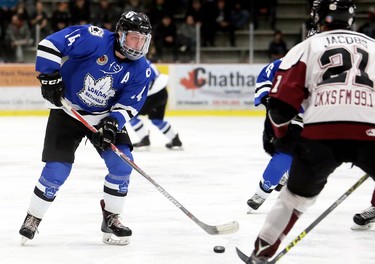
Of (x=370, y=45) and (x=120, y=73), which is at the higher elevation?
(x=370, y=45)

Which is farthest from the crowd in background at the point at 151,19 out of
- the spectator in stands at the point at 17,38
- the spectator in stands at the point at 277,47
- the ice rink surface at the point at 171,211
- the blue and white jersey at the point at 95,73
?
the blue and white jersey at the point at 95,73

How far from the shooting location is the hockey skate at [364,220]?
407cm

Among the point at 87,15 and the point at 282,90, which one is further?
the point at 87,15

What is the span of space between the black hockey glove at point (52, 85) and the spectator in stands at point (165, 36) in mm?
7799

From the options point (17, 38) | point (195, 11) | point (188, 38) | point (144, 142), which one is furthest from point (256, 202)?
point (195, 11)

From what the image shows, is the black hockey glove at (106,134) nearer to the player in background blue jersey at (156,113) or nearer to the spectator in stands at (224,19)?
the player in background blue jersey at (156,113)

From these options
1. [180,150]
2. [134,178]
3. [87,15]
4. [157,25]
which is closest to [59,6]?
[87,15]

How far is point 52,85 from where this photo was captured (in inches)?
138

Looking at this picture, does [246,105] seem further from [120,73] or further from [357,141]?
[357,141]

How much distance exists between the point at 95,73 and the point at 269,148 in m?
1.22

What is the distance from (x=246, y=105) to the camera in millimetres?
10609

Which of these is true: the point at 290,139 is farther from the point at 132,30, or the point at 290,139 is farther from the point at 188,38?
the point at 188,38

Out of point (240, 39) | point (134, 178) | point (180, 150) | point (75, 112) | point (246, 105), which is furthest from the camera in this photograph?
point (240, 39)

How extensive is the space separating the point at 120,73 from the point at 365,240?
140 centimetres
